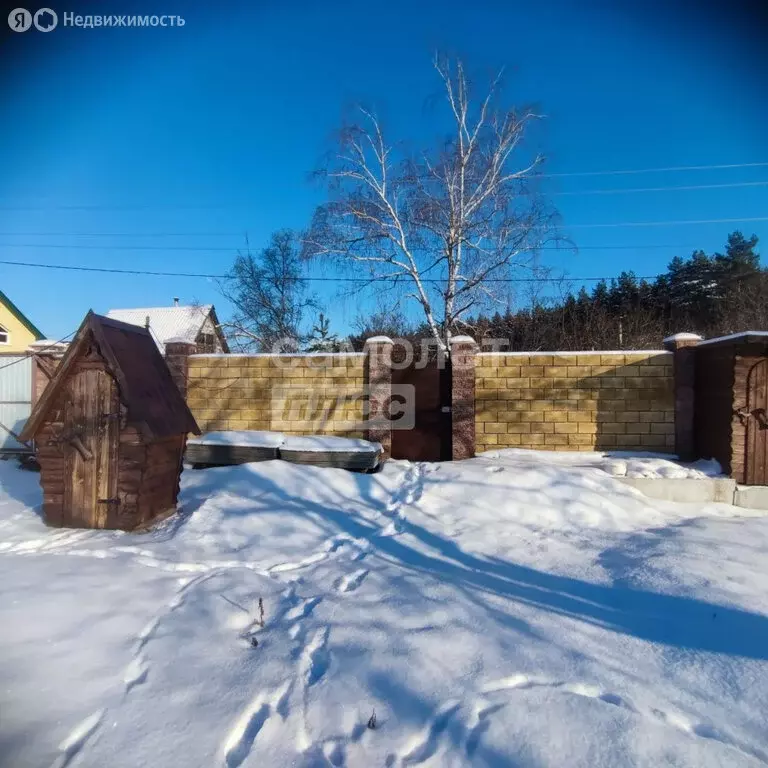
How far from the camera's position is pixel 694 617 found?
314cm

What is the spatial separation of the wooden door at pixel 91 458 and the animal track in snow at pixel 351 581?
2.38 meters

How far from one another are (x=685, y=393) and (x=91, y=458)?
8299mm

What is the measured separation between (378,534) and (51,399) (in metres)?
3.47

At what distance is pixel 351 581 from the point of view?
→ 152 inches

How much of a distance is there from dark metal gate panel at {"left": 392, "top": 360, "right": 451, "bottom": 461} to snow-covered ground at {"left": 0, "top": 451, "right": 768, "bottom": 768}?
3.03 meters

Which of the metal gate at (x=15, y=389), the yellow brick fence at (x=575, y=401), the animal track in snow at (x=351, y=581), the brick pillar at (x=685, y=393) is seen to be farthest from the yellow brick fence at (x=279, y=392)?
the brick pillar at (x=685, y=393)

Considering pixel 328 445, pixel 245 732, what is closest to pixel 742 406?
pixel 328 445

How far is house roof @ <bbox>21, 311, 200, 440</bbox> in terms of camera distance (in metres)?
4.47

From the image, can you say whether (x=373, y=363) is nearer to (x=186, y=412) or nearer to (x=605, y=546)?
(x=186, y=412)

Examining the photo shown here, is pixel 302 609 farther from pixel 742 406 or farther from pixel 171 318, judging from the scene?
pixel 171 318

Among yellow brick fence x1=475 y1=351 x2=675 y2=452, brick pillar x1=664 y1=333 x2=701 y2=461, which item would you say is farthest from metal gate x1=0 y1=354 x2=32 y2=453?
brick pillar x1=664 y1=333 x2=701 y2=461

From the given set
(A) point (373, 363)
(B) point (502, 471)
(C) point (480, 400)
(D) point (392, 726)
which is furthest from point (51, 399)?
(C) point (480, 400)

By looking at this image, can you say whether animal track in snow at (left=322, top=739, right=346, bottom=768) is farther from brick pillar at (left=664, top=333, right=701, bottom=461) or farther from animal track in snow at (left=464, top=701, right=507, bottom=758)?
brick pillar at (left=664, top=333, right=701, bottom=461)

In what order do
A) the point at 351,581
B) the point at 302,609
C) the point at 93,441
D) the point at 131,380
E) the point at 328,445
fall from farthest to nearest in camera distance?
1. the point at 328,445
2. the point at 131,380
3. the point at 93,441
4. the point at 351,581
5. the point at 302,609
